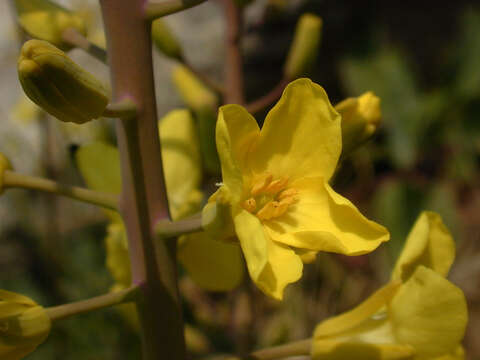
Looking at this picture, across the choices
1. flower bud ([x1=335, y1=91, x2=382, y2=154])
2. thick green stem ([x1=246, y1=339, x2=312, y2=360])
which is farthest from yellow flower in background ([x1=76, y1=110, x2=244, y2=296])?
flower bud ([x1=335, y1=91, x2=382, y2=154])

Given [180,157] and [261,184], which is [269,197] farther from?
[180,157]

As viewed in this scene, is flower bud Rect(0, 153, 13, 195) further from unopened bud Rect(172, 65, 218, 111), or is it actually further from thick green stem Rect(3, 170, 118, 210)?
unopened bud Rect(172, 65, 218, 111)

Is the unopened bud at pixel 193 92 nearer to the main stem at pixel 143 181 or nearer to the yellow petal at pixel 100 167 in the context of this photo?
the yellow petal at pixel 100 167

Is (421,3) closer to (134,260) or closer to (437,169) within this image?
(437,169)

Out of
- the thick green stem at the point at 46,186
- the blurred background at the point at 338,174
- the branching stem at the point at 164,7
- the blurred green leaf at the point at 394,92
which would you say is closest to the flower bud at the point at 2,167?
the thick green stem at the point at 46,186

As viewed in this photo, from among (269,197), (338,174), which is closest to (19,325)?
(269,197)

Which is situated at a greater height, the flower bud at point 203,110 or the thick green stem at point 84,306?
the flower bud at point 203,110
